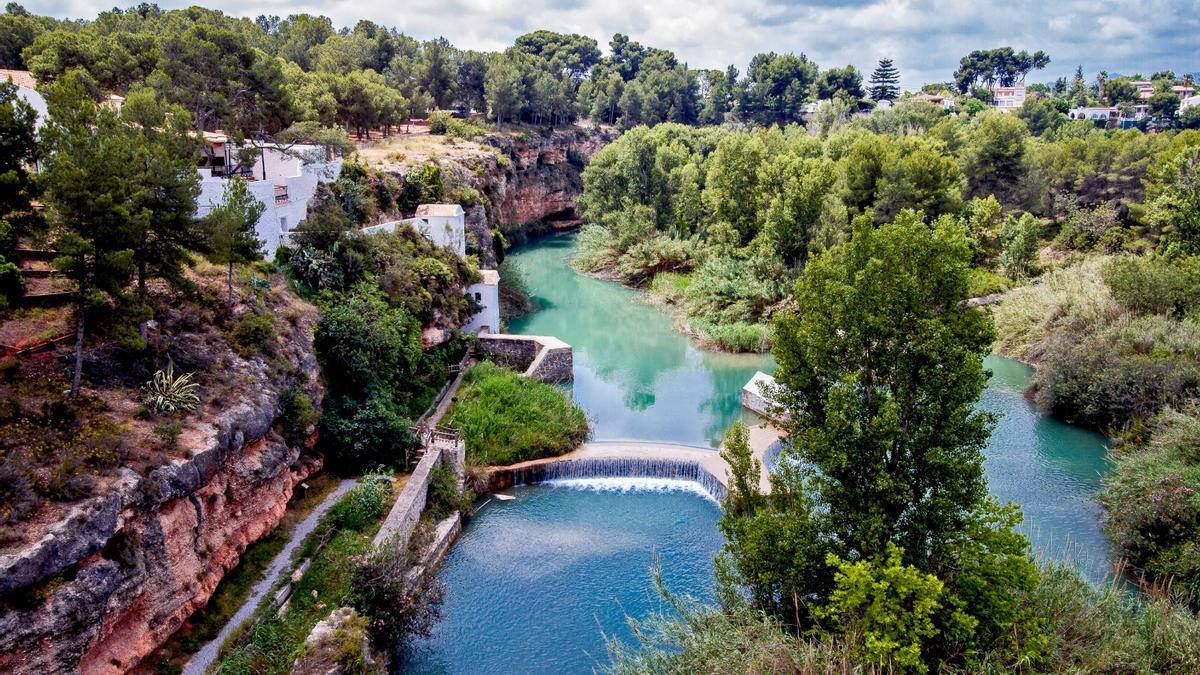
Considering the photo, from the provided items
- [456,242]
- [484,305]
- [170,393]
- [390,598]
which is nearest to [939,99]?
[456,242]

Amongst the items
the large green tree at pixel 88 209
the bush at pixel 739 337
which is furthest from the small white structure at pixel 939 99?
the large green tree at pixel 88 209

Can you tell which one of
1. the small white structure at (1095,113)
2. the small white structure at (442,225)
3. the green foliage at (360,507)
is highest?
the small white structure at (1095,113)

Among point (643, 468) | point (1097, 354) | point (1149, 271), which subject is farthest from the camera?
point (1149, 271)

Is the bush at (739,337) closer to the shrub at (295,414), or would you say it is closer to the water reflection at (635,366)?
the water reflection at (635,366)

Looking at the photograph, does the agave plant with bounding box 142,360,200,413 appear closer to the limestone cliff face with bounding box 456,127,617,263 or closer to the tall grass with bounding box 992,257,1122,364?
the tall grass with bounding box 992,257,1122,364

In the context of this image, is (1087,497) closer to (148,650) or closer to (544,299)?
(148,650)

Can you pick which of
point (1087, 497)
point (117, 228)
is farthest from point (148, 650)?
point (1087, 497)
